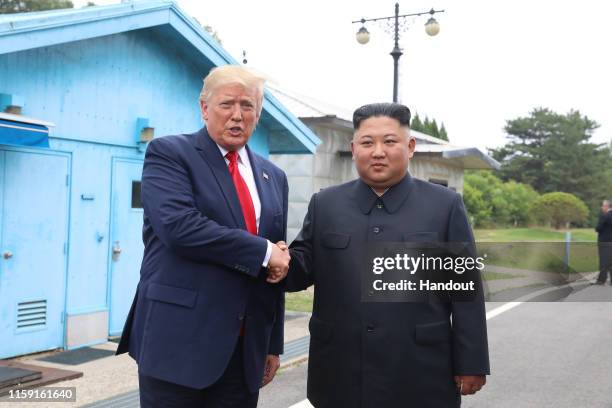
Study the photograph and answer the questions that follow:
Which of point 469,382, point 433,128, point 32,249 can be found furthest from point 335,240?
point 433,128

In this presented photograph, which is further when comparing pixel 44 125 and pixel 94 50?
pixel 94 50

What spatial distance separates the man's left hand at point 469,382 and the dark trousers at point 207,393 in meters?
0.94

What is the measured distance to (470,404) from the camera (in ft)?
19.0

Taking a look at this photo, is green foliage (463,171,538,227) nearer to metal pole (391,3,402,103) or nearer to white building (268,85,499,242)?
white building (268,85,499,242)

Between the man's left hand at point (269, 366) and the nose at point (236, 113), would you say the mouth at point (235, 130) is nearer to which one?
the nose at point (236, 113)

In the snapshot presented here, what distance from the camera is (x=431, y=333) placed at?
9.58 ft

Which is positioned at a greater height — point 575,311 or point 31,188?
point 31,188

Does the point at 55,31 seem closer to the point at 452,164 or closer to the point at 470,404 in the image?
the point at 470,404

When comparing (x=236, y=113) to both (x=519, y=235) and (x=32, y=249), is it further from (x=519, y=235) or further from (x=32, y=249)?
(x=519, y=235)

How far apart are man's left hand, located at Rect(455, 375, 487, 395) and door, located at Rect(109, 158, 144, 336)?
589 cm

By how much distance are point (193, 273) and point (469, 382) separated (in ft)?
4.36

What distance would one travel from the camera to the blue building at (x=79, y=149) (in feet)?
22.0

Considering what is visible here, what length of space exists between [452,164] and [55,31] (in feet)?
53.7

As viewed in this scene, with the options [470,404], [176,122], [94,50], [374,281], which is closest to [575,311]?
[470,404]
